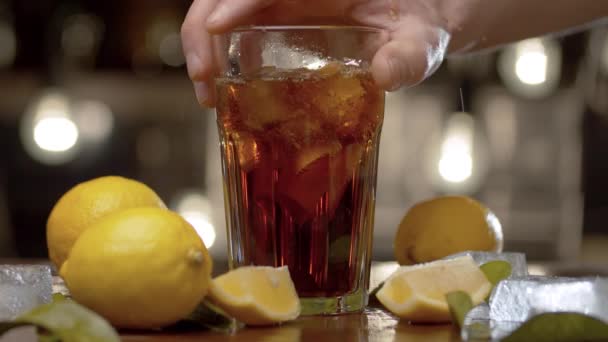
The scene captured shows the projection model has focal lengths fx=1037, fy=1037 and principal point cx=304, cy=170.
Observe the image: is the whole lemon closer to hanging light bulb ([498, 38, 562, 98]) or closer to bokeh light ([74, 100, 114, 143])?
bokeh light ([74, 100, 114, 143])

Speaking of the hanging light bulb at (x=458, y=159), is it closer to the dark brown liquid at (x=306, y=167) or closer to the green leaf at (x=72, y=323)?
the dark brown liquid at (x=306, y=167)

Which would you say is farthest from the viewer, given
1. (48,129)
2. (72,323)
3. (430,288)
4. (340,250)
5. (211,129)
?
(211,129)

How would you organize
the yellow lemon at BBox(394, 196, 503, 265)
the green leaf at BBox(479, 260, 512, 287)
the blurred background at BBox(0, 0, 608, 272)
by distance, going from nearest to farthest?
1. the green leaf at BBox(479, 260, 512, 287)
2. the yellow lemon at BBox(394, 196, 503, 265)
3. the blurred background at BBox(0, 0, 608, 272)

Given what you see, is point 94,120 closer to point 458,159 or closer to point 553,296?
point 458,159

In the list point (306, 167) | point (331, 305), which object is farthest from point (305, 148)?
point (331, 305)

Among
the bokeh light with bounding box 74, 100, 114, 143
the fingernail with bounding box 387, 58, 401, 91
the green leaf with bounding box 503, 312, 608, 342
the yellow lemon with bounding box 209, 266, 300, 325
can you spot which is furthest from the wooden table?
the bokeh light with bounding box 74, 100, 114, 143
